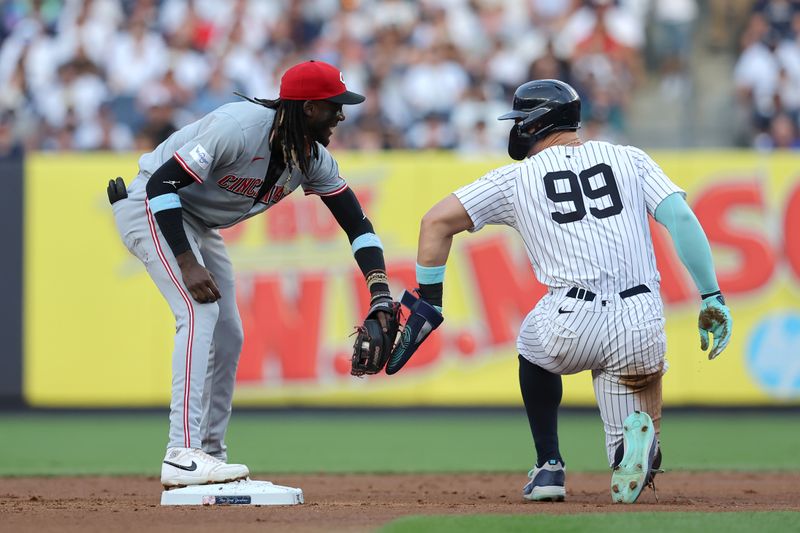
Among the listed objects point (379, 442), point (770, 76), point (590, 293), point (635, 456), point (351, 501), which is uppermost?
point (770, 76)

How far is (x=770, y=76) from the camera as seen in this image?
1243 centimetres

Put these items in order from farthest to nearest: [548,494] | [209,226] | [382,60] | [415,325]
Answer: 1. [382,60]
2. [209,226]
3. [548,494]
4. [415,325]

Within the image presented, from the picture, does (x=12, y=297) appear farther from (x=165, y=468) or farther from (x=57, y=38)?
(x=165, y=468)

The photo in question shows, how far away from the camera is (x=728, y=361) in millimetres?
10930

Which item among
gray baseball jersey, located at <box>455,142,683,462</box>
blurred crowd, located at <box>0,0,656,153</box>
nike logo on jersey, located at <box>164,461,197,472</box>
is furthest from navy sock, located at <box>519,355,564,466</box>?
blurred crowd, located at <box>0,0,656,153</box>

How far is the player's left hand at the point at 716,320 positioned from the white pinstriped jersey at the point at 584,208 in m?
0.25

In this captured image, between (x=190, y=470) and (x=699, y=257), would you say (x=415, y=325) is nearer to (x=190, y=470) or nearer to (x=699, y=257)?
(x=190, y=470)

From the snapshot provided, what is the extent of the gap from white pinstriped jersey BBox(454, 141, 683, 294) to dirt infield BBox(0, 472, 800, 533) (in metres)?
1.03

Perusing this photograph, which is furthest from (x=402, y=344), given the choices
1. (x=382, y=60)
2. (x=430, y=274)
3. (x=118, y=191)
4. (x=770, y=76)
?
(x=770, y=76)

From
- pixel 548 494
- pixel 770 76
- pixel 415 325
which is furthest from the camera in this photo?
pixel 770 76

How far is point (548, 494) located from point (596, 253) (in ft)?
3.89

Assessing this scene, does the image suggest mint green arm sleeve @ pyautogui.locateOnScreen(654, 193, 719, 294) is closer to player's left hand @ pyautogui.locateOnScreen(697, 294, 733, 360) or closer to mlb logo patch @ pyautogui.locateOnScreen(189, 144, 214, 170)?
player's left hand @ pyautogui.locateOnScreen(697, 294, 733, 360)

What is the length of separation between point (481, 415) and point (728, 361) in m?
2.26

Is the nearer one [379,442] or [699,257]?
[699,257]
